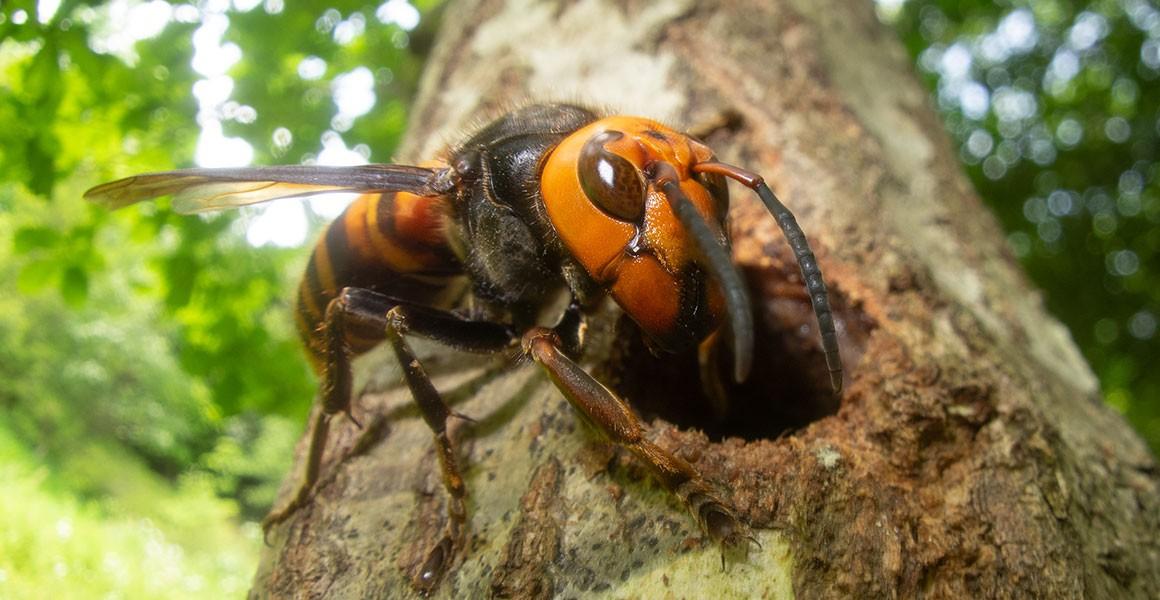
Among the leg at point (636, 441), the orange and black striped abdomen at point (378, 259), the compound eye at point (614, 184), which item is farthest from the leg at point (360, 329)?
the compound eye at point (614, 184)

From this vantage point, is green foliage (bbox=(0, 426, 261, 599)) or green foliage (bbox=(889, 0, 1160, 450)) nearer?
green foliage (bbox=(0, 426, 261, 599))

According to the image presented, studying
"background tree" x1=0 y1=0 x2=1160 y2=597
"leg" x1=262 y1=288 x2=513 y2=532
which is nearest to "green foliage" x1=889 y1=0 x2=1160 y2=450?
"background tree" x1=0 y1=0 x2=1160 y2=597

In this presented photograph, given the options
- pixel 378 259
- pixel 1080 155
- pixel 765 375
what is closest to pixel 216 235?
pixel 378 259

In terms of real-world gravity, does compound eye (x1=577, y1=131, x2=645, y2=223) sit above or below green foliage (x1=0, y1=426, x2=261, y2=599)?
below

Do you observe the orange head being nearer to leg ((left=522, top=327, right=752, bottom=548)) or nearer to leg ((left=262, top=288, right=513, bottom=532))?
leg ((left=522, top=327, right=752, bottom=548))

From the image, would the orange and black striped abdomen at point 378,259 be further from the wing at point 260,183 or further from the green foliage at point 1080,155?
the green foliage at point 1080,155

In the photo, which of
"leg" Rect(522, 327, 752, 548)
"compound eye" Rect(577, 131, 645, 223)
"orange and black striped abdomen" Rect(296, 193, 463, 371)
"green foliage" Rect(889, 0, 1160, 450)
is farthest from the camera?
"green foliage" Rect(889, 0, 1160, 450)

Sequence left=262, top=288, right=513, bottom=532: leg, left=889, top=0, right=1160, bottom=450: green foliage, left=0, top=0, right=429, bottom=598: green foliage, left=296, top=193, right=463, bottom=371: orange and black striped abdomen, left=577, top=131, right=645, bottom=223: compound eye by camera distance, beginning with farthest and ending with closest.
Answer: left=889, top=0, right=1160, bottom=450: green foliage → left=0, top=0, right=429, bottom=598: green foliage → left=296, top=193, right=463, bottom=371: orange and black striped abdomen → left=262, top=288, right=513, bottom=532: leg → left=577, top=131, right=645, bottom=223: compound eye
